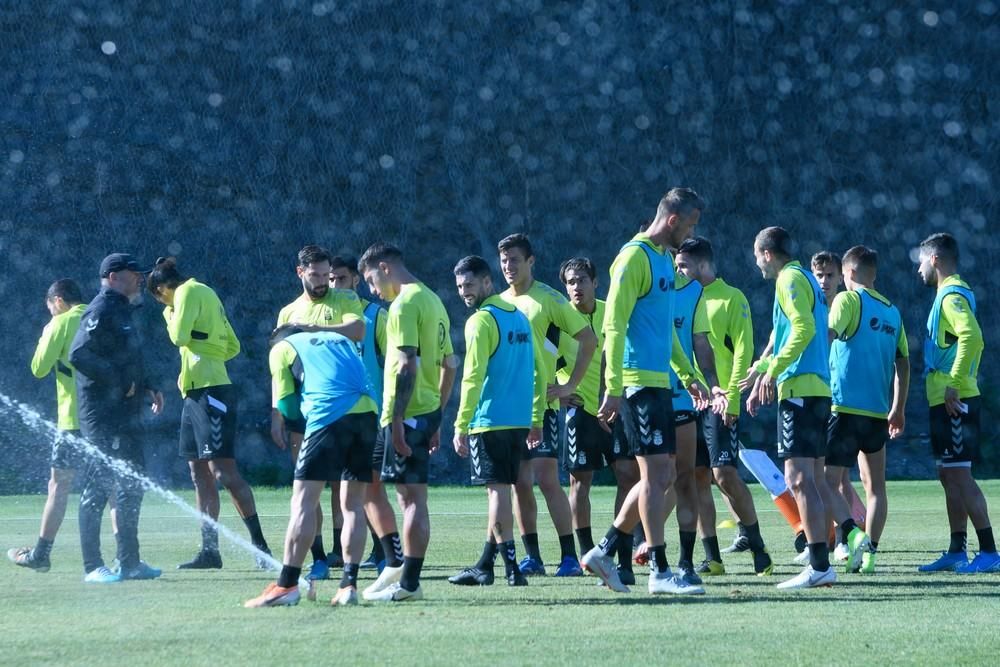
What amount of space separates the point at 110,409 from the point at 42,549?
1167 mm

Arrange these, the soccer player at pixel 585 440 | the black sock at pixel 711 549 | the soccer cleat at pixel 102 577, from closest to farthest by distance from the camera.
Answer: the soccer cleat at pixel 102 577 → the black sock at pixel 711 549 → the soccer player at pixel 585 440

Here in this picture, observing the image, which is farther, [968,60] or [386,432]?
[968,60]

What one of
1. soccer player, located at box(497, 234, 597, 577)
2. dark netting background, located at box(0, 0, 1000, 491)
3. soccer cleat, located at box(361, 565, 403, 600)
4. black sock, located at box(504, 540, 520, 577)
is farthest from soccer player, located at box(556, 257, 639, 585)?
dark netting background, located at box(0, 0, 1000, 491)

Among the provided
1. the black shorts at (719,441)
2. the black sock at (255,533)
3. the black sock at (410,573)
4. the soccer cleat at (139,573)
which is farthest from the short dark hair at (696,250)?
the soccer cleat at (139,573)

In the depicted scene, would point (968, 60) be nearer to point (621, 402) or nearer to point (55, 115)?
point (55, 115)

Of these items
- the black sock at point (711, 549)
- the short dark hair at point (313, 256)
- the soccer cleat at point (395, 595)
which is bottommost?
the soccer cleat at point (395, 595)

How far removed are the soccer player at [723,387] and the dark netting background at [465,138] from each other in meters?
15.7

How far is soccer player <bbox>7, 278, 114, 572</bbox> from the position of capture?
1009 centimetres

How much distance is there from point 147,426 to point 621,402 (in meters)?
18.3

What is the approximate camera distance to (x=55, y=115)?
87.6 feet

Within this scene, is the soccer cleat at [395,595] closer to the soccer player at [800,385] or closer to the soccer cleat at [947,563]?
the soccer player at [800,385]

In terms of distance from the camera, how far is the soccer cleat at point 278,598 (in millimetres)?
7676

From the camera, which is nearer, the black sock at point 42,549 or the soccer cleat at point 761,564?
the soccer cleat at point 761,564

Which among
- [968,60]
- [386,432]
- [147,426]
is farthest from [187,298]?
[968,60]
